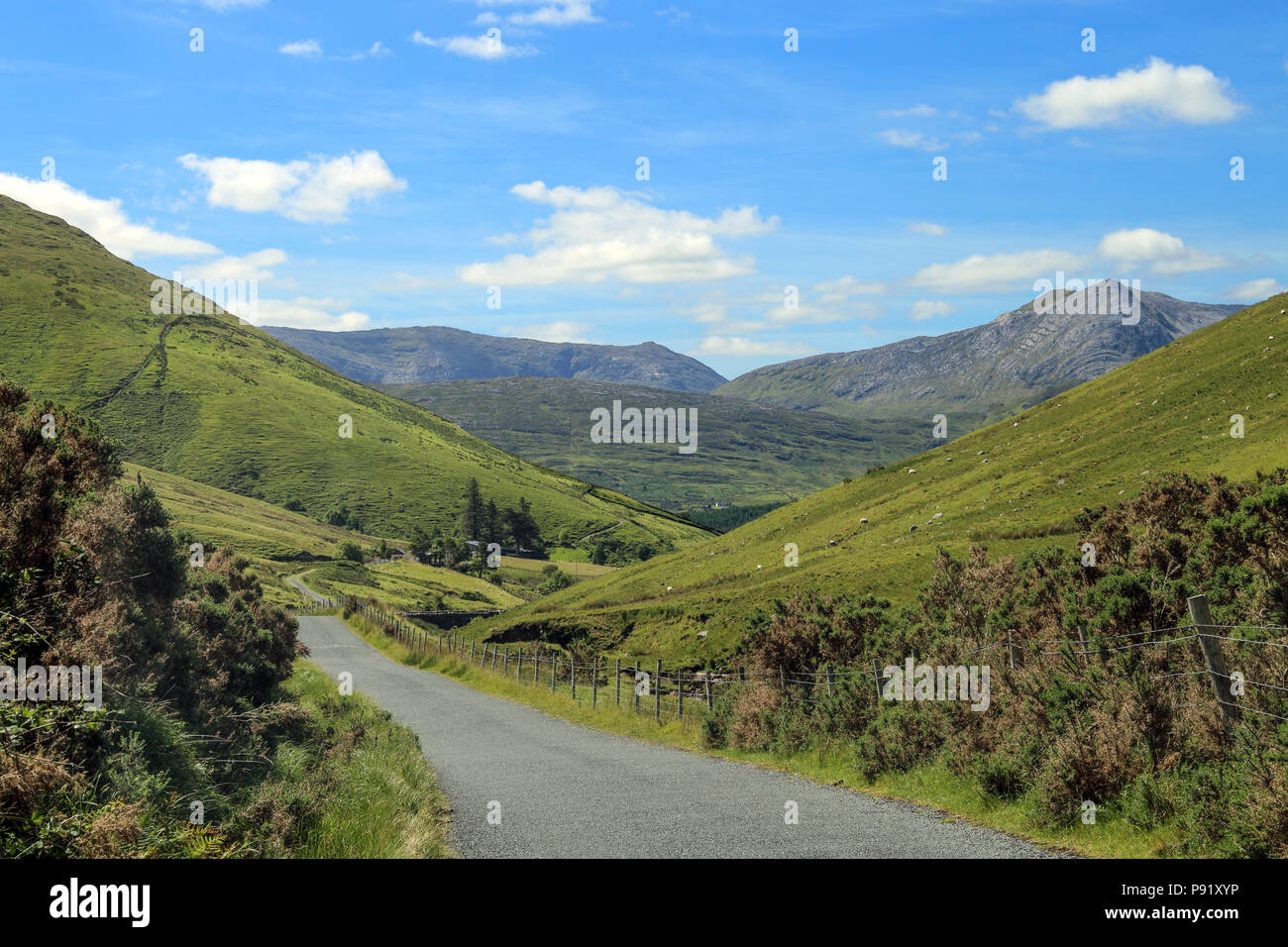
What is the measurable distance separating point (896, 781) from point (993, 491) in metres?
46.2

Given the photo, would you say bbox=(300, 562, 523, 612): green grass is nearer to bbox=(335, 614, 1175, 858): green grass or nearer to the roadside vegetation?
bbox=(335, 614, 1175, 858): green grass

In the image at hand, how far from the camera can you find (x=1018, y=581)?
17875 millimetres

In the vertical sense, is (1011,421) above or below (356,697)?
above

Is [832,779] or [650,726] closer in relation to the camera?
[832,779]

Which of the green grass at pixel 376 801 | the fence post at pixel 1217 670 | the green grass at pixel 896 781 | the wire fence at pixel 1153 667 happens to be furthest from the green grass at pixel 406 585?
the fence post at pixel 1217 670

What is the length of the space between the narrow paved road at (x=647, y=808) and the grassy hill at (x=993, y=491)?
42.0 ft

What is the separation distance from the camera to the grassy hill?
44.6 metres

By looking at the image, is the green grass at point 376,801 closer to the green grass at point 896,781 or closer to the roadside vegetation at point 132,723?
the roadside vegetation at point 132,723

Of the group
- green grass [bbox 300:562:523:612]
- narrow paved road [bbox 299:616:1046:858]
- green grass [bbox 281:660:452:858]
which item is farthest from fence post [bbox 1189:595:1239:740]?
green grass [bbox 300:562:523:612]

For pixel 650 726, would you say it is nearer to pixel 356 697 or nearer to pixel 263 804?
pixel 356 697

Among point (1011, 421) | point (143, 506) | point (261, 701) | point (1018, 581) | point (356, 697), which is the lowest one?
point (356, 697)
